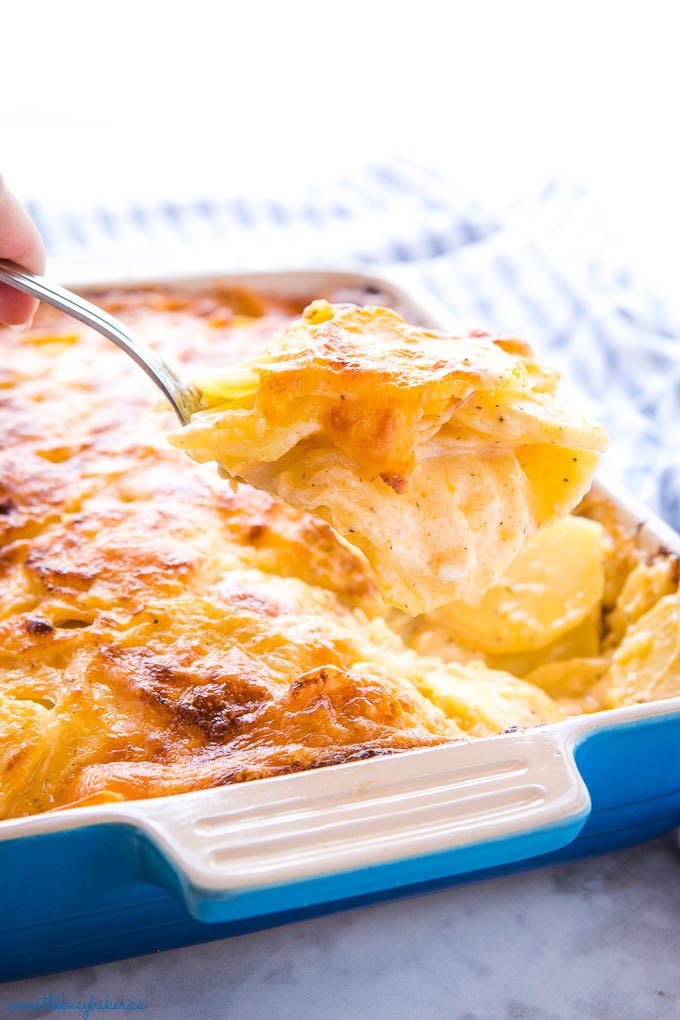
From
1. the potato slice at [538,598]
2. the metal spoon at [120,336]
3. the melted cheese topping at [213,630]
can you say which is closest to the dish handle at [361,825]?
the melted cheese topping at [213,630]

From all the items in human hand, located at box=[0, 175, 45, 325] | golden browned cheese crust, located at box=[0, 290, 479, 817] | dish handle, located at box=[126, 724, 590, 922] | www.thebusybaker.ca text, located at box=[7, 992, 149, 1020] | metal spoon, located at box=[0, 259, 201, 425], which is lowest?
www.thebusybaker.ca text, located at box=[7, 992, 149, 1020]

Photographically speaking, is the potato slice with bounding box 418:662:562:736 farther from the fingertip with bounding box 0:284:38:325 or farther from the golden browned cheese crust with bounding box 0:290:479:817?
the fingertip with bounding box 0:284:38:325

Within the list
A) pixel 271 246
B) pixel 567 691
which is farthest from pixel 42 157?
pixel 567 691

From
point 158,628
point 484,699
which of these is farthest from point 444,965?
point 158,628

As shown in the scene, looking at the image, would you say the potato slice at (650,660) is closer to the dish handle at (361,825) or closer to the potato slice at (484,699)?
the potato slice at (484,699)

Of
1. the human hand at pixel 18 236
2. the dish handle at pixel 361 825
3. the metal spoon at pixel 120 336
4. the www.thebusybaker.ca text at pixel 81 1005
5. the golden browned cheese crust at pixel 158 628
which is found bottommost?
the www.thebusybaker.ca text at pixel 81 1005

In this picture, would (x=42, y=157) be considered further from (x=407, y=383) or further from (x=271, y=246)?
(x=407, y=383)

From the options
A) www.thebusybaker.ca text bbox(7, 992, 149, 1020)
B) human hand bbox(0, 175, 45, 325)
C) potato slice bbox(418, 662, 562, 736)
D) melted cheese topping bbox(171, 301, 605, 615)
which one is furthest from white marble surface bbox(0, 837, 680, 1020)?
human hand bbox(0, 175, 45, 325)
